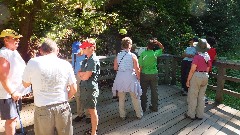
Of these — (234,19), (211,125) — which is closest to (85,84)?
(211,125)

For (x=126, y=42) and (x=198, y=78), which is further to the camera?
(x=198, y=78)

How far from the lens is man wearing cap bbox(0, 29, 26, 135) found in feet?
13.2

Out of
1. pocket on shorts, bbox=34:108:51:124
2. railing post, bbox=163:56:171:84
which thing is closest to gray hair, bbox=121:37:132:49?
Answer: pocket on shorts, bbox=34:108:51:124

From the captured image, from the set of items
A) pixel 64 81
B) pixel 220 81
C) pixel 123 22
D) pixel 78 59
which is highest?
pixel 123 22

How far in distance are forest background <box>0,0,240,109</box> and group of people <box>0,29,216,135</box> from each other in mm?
3403

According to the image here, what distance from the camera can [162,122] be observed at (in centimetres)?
608

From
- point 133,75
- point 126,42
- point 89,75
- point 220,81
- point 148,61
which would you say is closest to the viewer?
point 89,75

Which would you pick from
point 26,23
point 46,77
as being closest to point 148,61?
point 46,77

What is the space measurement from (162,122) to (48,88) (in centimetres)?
354

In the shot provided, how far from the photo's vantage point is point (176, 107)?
23.9 feet

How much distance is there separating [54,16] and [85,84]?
5013 mm

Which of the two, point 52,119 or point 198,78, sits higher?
point 198,78

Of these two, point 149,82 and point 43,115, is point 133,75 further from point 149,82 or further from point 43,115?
point 43,115

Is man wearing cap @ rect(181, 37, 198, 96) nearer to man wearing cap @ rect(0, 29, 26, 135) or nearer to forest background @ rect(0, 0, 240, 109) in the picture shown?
forest background @ rect(0, 0, 240, 109)
